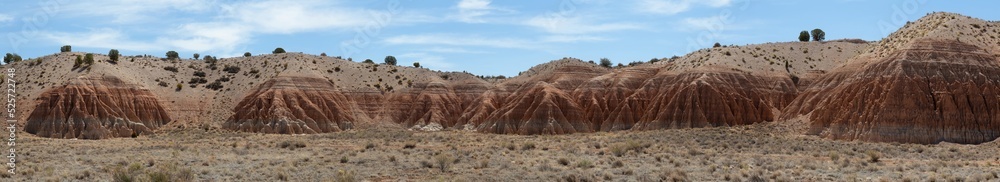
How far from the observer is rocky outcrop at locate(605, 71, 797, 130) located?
69.8 meters

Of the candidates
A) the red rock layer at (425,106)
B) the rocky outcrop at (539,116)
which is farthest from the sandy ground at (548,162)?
the red rock layer at (425,106)

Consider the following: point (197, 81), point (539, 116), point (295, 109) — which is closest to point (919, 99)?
point (539, 116)

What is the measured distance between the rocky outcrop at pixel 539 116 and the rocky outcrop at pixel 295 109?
1340 centimetres

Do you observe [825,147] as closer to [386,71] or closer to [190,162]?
[190,162]

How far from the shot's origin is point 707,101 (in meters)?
70.6

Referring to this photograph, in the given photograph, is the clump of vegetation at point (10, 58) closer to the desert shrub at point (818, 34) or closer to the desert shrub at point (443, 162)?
the desert shrub at point (443, 162)

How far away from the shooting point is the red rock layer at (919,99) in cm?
5688

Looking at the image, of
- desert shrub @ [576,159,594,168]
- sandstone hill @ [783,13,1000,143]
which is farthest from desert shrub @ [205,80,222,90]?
desert shrub @ [576,159,594,168]

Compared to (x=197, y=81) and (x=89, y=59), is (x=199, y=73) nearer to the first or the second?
(x=197, y=81)

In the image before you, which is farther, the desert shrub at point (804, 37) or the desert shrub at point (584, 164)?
the desert shrub at point (804, 37)

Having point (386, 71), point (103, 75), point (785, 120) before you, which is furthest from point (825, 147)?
point (103, 75)

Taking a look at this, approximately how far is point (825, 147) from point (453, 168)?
1016 inches

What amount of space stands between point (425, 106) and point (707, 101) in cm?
2743

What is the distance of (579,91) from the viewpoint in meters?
80.9
